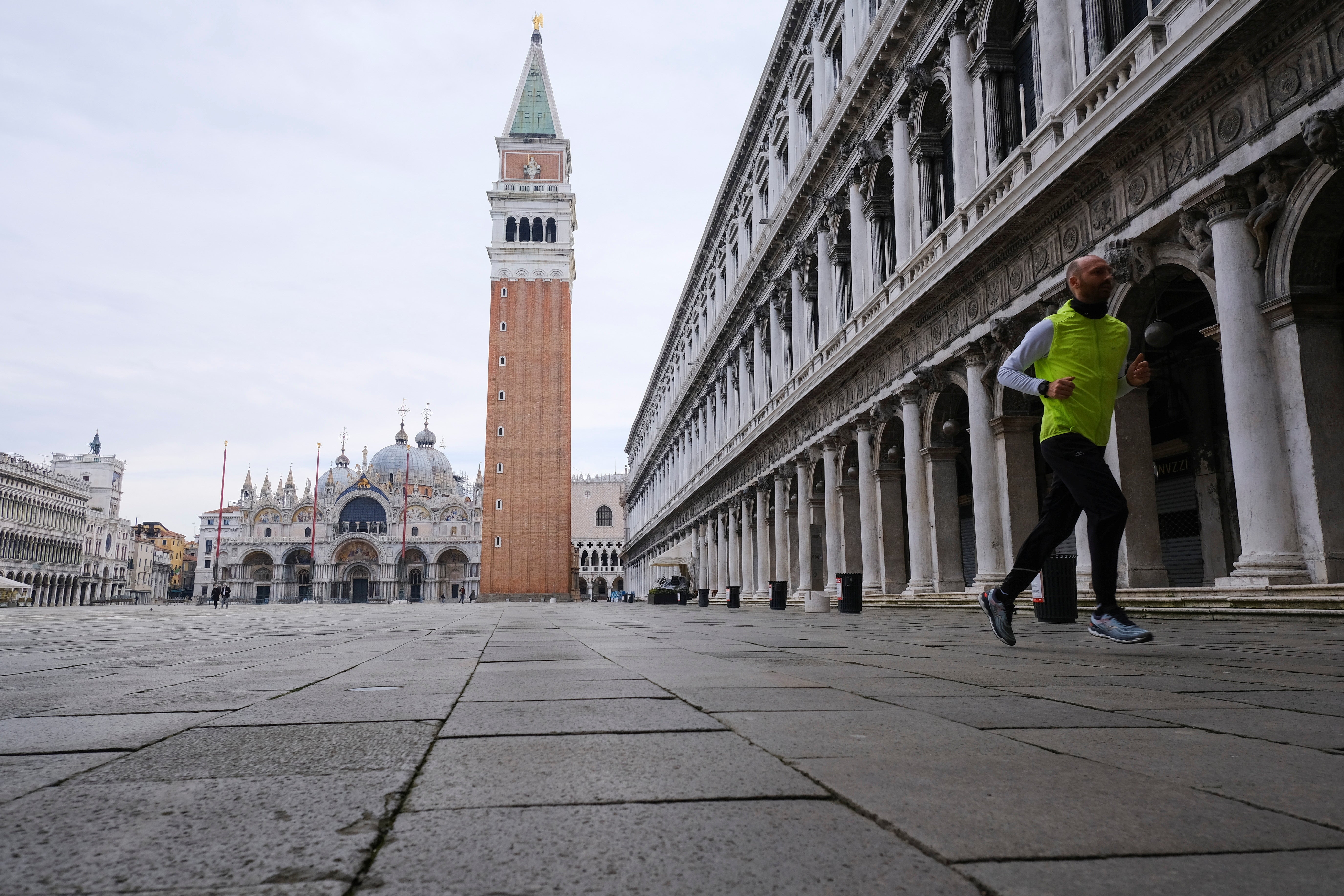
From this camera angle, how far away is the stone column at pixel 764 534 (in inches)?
1077

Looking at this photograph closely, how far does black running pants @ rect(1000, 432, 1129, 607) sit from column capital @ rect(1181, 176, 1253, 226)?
16.9 ft

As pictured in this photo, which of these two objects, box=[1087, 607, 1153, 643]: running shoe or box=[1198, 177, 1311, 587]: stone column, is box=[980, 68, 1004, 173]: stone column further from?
box=[1087, 607, 1153, 643]: running shoe

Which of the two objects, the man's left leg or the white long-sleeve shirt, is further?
the white long-sleeve shirt

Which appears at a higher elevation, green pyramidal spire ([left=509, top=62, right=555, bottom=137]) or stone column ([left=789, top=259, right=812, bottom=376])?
green pyramidal spire ([left=509, top=62, right=555, bottom=137])

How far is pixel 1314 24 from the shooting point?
803 centimetres

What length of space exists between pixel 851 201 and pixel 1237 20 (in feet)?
38.8

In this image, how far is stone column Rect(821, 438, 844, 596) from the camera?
20.9 m

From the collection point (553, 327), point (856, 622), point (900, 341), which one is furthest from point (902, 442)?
point (553, 327)

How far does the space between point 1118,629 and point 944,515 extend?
11.1 metres

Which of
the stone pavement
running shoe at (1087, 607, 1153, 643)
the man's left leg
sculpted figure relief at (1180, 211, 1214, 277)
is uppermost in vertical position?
sculpted figure relief at (1180, 211, 1214, 277)

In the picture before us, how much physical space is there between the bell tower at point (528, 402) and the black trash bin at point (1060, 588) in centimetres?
6100

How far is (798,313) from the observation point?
25.0 meters

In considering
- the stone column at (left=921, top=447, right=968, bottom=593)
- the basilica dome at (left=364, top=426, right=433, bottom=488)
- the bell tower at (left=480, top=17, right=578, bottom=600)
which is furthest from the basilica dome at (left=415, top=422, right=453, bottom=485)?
the stone column at (left=921, top=447, right=968, bottom=593)

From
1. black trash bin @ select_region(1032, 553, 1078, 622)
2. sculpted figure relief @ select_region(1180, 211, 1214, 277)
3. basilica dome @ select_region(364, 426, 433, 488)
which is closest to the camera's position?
black trash bin @ select_region(1032, 553, 1078, 622)
